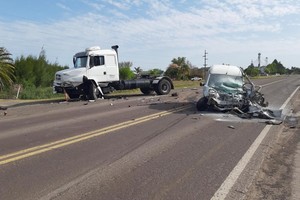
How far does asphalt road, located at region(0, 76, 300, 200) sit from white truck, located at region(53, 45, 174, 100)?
9.90 metres

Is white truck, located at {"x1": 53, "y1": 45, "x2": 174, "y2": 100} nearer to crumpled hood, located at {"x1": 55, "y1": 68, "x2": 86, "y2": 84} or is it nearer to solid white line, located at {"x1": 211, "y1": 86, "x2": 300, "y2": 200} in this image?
crumpled hood, located at {"x1": 55, "y1": 68, "x2": 86, "y2": 84}

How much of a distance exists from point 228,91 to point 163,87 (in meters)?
11.1

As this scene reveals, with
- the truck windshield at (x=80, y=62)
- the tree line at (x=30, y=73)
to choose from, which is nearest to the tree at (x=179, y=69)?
the tree line at (x=30, y=73)

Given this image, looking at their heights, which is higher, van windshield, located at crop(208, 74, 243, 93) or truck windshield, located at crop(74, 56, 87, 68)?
truck windshield, located at crop(74, 56, 87, 68)

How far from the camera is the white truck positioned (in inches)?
914

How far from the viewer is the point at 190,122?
1291cm

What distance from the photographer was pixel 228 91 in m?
16.4

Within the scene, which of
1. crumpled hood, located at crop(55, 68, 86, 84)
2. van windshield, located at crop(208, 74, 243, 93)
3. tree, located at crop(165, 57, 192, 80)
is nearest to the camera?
van windshield, located at crop(208, 74, 243, 93)

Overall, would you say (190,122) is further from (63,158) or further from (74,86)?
(74,86)

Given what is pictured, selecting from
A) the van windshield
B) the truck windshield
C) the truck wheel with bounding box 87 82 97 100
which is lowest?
the truck wheel with bounding box 87 82 97 100

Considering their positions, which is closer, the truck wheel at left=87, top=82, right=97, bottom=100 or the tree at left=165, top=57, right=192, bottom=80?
the truck wheel at left=87, top=82, right=97, bottom=100

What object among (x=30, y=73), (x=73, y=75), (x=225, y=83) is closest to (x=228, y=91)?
(x=225, y=83)

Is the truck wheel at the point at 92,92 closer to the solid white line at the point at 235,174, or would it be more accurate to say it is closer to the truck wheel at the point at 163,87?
the truck wheel at the point at 163,87

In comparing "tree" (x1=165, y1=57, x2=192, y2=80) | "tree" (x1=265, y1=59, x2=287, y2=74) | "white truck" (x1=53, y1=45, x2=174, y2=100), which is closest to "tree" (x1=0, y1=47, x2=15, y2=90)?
"white truck" (x1=53, y1=45, x2=174, y2=100)
